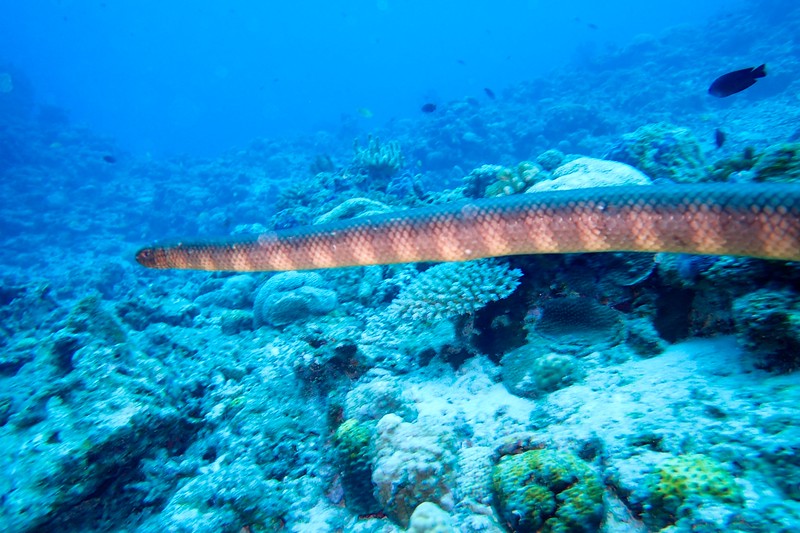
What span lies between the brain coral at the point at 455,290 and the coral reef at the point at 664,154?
439 cm

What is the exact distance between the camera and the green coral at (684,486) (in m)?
1.77

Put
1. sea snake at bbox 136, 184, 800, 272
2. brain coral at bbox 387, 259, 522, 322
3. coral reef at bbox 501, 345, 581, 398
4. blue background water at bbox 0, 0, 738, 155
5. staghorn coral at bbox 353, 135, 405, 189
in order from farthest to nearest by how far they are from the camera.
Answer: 1. blue background water at bbox 0, 0, 738, 155
2. staghorn coral at bbox 353, 135, 405, 189
3. brain coral at bbox 387, 259, 522, 322
4. coral reef at bbox 501, 345, 581, 398
5. sea snake at bbox 136, 184, 800, 272

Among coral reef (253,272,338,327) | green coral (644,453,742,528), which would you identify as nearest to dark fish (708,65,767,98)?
green coral (644,453,742,528)

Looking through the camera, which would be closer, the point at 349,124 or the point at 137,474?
the point at 137,474

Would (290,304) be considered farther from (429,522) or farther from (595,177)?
(595,177)

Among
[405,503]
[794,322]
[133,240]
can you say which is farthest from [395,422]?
[133,240]

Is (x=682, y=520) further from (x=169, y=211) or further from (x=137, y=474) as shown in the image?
(x=169, y=211)

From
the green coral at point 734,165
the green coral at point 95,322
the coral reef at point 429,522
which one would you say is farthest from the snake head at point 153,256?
the green coral at point 734,165

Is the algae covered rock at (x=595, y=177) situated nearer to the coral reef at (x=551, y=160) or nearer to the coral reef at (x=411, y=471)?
the coral reef at (x=411, y=471)

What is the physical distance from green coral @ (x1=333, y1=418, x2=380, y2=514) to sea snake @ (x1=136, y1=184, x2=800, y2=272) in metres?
1.30

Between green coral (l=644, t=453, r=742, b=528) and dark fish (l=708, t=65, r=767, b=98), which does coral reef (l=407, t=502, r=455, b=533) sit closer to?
green coral (l=644, t=453, r=742, b=528)

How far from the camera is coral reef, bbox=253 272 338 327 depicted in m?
5.01

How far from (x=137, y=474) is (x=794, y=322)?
462 centimetres

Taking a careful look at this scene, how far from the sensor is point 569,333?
311cm
